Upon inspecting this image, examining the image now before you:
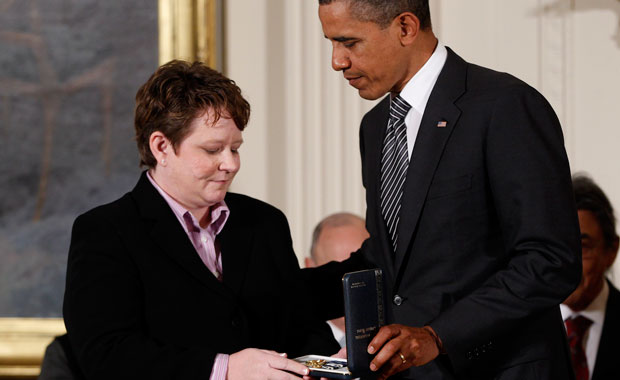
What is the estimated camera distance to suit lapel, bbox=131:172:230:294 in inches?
95.4

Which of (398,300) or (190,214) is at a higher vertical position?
(190,214)

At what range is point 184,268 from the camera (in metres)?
2.41

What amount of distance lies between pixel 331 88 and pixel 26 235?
1488mm

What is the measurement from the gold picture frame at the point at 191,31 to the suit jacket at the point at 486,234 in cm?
207

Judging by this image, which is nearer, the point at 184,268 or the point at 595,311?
the point at 184,268

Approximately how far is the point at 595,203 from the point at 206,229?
5.95 ft

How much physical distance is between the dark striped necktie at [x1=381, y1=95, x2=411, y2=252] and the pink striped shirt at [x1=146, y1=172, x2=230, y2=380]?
0.44 metres

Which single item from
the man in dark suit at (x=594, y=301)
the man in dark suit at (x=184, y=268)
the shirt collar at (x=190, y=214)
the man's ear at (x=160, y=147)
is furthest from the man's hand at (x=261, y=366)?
the man in dark suit at (x=594, y=301)

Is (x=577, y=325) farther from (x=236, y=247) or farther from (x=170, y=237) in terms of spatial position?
(x=170, y=237)

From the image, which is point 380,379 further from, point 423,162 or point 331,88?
point 331,88

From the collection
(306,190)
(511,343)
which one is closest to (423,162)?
(511,343)

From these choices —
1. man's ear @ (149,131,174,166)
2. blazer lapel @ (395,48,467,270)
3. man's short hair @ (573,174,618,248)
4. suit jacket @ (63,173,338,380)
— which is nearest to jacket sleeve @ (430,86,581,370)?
blazer lapel @ (395,48,467,270)

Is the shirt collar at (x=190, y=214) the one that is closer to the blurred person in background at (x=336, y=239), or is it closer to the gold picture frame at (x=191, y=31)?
the blurred person in background at (x=336, y=239)

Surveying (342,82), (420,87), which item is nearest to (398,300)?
(420,87)
